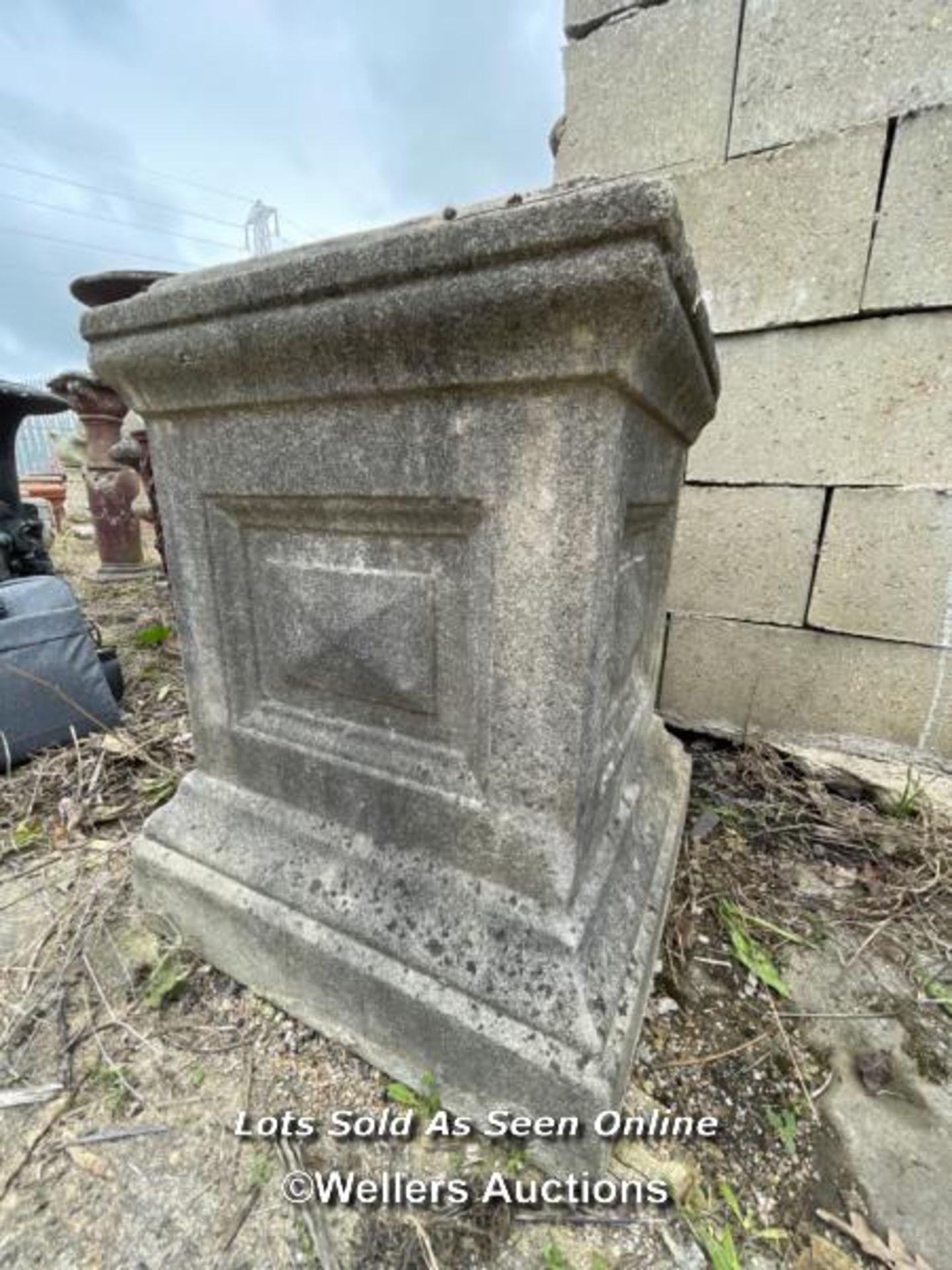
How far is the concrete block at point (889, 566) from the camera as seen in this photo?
1.72 metres

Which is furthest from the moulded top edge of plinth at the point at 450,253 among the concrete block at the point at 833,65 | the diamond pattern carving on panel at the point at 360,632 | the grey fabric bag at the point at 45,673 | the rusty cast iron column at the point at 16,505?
the rusty cast iron column at the point at 16,505

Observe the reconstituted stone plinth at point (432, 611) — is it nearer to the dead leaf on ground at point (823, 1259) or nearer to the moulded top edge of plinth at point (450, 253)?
the moulded top edge of plinth at point (450, 253)

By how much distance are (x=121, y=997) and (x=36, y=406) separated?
13.7 ft

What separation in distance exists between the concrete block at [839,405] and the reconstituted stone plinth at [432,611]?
86cm

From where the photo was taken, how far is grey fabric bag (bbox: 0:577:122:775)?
188cm

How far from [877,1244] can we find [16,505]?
4.93 metres

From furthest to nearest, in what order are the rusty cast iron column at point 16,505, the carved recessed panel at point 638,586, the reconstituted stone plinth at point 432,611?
1. the rusty cast iron column at point 16,505
2. the carved recessed panel at point 638,586
3. the reconstituted stone plinth at point 432,611

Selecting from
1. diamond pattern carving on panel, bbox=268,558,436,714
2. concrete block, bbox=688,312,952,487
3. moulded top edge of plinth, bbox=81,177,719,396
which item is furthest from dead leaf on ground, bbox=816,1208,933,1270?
concrete block, bbox=688,312,952,487

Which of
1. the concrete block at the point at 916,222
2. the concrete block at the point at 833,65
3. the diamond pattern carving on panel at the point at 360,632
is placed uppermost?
the concrete block at the point at 833,65

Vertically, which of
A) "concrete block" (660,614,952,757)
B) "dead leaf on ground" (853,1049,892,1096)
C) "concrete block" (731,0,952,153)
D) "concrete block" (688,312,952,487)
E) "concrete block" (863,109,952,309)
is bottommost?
"dead leaf on ground" (853,1049,892,1096)

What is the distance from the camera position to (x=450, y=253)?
671 mm

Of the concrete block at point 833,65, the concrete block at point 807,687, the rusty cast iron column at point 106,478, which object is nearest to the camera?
the concrete block at point 833,65

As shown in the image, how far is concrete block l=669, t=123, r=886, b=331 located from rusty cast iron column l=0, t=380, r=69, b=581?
396 centimetres

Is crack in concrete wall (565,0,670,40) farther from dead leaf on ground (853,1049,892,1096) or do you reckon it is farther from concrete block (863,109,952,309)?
dead leaf on ground (853,1049,892,1096)
